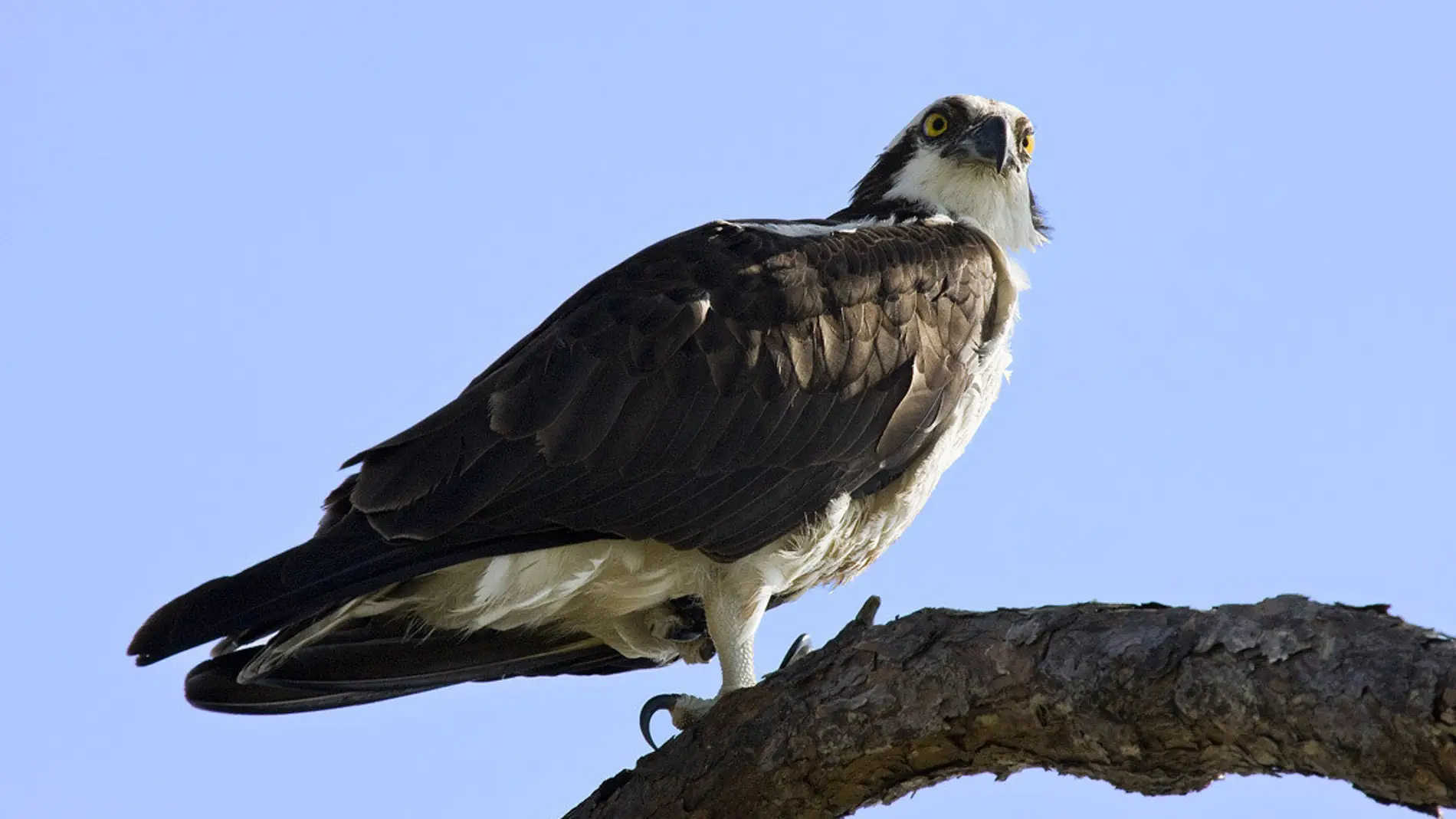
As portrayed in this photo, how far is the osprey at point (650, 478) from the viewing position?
17.7 ft

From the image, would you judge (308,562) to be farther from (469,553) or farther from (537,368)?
(537,368)

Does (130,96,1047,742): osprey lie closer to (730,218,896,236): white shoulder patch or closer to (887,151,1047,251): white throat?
(730,218,896,236): white shoulder patch

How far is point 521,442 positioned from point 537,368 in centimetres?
31

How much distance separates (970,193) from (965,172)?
0.10 metres

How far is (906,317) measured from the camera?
19.6 feet

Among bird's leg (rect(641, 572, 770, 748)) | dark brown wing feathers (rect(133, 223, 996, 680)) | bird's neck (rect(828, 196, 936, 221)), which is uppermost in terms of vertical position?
bird's neck (rect(828, 196, 936, 221))

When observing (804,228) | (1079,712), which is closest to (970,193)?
(804,228)

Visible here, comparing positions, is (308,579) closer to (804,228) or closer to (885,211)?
(804,228)

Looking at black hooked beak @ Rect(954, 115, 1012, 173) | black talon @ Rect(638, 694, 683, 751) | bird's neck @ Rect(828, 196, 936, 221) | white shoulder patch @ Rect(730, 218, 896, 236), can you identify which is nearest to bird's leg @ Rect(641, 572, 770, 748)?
black talon @ Rect(638, 694, 683, 751)

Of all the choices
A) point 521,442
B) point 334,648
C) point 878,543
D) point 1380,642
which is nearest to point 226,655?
point 334,648

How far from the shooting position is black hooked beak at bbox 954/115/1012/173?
6.84 m

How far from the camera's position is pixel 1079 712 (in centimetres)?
437

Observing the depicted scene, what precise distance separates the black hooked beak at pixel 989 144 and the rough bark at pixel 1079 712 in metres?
2.63

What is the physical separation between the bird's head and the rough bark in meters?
2.55
